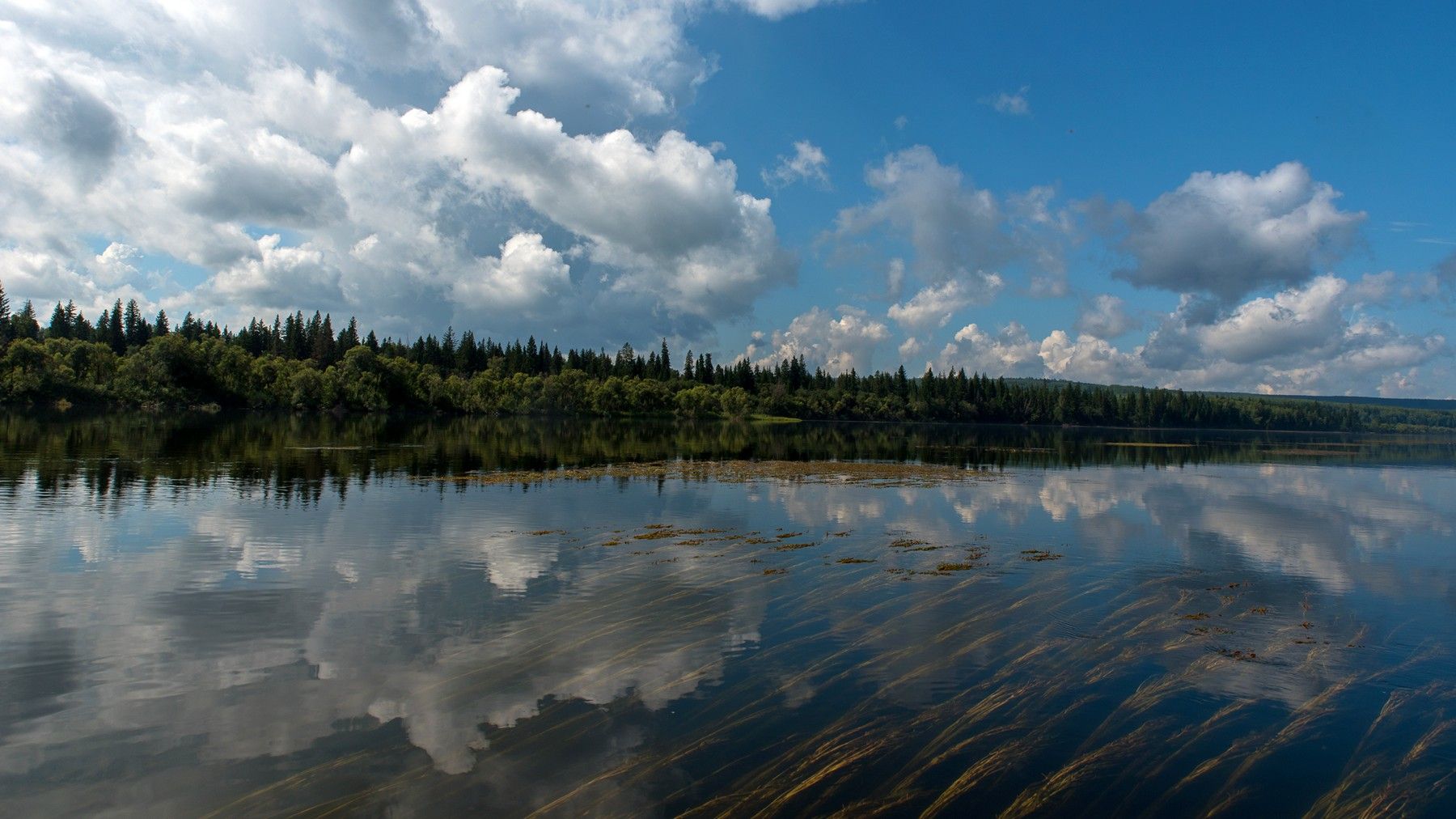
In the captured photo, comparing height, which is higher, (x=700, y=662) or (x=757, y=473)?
(x=757, y=473)

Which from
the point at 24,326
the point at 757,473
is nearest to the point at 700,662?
the point at 757,473

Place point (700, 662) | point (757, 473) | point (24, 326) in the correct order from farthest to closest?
point (24, 326)
point (757, 473)
point (700, 662)

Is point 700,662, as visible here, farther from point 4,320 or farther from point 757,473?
point 4,320

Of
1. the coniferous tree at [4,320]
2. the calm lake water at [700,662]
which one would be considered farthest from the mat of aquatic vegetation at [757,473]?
the coniferous tree at [4,320]

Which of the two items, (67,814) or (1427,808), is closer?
(67,814)

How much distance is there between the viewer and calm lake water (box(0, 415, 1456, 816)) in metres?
10.9

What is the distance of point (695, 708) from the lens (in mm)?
13273

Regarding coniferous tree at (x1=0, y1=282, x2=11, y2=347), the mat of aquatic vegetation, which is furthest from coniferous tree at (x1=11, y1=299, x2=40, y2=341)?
the mat of aquatic vegetation

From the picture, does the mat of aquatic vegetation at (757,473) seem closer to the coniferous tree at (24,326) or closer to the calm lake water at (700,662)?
the calm lake water at (700,662)

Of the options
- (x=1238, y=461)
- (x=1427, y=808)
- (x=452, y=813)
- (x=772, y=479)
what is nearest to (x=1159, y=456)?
(x=1238, y=461)

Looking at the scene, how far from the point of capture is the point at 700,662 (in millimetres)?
15617

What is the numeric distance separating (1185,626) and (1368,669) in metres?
3.66

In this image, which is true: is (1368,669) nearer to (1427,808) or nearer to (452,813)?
(1427,808)

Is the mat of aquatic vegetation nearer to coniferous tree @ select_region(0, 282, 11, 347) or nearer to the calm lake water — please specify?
the calm lake water
